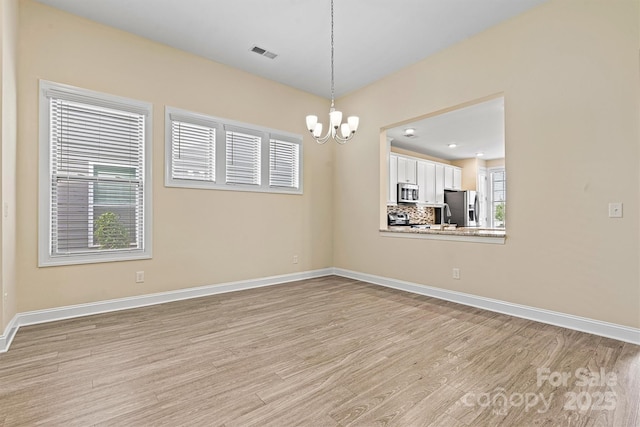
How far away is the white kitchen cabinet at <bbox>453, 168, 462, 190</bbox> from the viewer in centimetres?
880

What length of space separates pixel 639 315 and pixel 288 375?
294 cm

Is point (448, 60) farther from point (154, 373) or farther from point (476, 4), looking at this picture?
point (154, 373)

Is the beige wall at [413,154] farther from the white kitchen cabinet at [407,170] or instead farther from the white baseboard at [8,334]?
the white baseboard at [8,334]

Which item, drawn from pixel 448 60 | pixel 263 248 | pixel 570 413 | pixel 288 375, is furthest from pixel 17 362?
pixel 448 60

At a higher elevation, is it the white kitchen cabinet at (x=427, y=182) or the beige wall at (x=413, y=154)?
the beige wall at (x=413, y=154)

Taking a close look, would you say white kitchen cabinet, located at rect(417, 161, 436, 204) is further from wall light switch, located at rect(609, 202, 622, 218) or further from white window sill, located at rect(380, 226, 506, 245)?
wall light switch, located at rect(609, 202, 622, 218)

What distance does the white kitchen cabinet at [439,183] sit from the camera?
8148mm

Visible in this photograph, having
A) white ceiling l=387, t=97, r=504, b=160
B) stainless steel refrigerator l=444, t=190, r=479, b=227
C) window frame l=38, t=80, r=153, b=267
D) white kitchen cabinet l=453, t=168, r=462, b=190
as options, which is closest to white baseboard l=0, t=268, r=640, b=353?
window frame l=38, t=80, r=153, b=267

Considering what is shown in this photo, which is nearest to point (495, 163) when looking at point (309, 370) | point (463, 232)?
point (463, 232)

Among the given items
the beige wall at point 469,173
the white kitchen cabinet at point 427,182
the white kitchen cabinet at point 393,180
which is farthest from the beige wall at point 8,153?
the beige wall at point 469,173

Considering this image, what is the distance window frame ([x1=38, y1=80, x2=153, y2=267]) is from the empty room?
2 centimetres

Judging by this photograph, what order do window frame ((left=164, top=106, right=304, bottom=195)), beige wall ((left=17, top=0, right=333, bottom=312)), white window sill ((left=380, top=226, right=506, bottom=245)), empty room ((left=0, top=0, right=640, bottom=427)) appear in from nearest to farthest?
1. empty room ((left=0, top=0, right=640, bottom=427))
2. beige wall ((left=17, top=0, right=333, bottom=312))
3. white window sill ((left=380, top=226, right=506, bottom=245))
4. window frame ((left=164, top=106, right=304, bottom=195))

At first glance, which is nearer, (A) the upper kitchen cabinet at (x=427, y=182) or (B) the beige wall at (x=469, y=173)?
(A) the upper kitchen cabinet at (x=427, y=182)

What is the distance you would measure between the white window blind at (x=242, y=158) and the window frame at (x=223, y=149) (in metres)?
0.05
